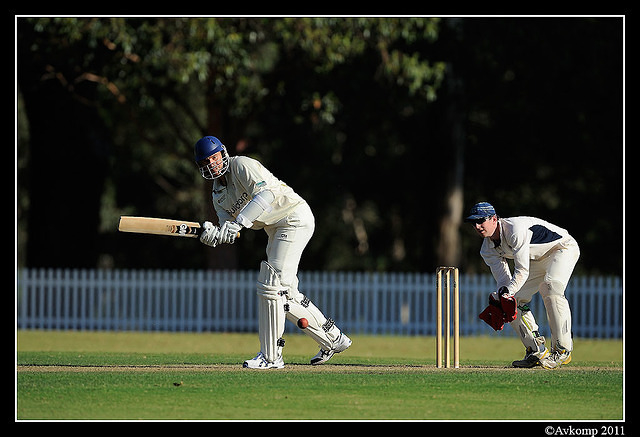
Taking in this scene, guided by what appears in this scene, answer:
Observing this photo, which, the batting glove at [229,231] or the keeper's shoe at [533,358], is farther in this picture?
the keeper's shoe at [533,358]

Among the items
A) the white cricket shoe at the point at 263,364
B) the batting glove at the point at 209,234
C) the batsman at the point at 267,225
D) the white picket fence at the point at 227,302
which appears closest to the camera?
the batting glove at the point at 209,234

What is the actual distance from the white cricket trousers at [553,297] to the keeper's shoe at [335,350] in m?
1.37

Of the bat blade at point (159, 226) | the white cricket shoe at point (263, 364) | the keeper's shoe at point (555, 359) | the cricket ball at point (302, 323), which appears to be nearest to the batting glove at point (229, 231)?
the bat blade at point (159, 226)

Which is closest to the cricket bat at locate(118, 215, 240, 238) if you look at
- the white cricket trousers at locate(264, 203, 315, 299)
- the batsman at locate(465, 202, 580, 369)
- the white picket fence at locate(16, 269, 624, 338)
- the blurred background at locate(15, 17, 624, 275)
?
the white cricket trousers at locate(264, 203, 315, 299)

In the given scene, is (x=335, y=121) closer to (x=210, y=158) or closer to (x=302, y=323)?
(x=302, y=323)

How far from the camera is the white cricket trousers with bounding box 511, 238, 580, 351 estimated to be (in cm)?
904

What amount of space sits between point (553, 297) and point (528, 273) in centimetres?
42

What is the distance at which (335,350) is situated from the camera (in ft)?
30.1

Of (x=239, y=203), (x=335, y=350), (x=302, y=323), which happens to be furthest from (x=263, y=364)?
(x=239, y=203)

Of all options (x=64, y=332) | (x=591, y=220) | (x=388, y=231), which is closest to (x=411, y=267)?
(x=388, y=231)

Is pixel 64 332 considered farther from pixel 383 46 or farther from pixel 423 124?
pixel 423 124

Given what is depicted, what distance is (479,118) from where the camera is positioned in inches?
1028

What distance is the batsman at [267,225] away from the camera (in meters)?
8.43

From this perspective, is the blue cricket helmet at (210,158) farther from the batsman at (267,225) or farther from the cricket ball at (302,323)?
the cricket ball at (302,323)
